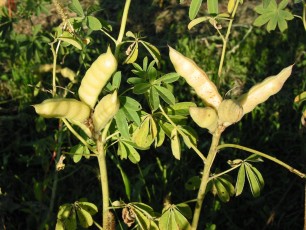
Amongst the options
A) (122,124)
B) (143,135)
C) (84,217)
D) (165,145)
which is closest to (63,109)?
(122,124)

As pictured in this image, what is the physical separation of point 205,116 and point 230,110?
60 millimetres

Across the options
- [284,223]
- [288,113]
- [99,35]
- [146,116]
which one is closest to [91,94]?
[146,116]

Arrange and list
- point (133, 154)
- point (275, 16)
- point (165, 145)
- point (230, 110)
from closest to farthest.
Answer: point (230, 110)
point (133, 154)
point (275, 16)
point (165, 145)

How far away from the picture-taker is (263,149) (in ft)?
8.71

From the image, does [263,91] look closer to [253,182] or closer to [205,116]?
[205,116]

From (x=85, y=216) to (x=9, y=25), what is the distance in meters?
1.24

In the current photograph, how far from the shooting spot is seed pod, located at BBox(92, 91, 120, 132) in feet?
3.99

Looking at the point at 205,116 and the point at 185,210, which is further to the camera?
the point at 185,210

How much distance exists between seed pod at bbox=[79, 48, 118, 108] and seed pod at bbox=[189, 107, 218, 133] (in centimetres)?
19

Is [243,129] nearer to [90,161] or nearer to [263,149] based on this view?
[263,149]

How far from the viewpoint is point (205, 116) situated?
122 cm

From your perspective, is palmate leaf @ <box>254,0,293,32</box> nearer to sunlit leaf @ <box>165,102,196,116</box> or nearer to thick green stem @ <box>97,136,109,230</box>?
sunlit leaf @ <box>165,102,196,116</box>

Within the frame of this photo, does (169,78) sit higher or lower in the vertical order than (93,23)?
lower

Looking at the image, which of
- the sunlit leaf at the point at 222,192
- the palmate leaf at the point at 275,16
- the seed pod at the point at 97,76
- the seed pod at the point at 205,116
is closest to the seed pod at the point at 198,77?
the seed pod at the point at 205,116
